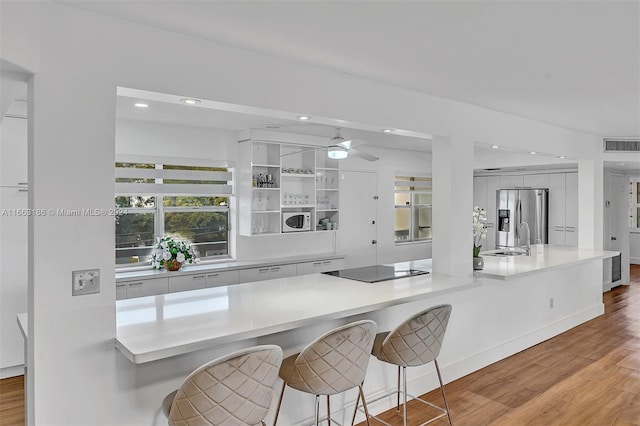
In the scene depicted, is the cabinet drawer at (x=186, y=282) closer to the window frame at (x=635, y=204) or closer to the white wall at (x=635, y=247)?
the window frame at (x=635, y=204)

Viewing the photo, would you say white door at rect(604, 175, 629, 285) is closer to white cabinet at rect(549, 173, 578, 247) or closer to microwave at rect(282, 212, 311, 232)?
white cabinet at rect(549, 173, 578, 247)

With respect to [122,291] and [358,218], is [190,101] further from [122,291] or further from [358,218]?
[358,218]

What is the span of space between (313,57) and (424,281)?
1.86 m

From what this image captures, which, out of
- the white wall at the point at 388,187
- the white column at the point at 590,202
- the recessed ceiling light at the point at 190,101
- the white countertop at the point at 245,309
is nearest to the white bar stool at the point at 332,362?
the white countertop at the point at 245,309

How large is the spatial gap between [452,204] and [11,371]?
416 cm

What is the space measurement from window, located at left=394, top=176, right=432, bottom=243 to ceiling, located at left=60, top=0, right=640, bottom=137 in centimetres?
→ 413

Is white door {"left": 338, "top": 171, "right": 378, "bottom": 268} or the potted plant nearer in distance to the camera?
the potted plant

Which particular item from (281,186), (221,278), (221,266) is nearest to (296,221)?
(281,186)

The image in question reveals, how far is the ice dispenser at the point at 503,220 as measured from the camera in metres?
8.12

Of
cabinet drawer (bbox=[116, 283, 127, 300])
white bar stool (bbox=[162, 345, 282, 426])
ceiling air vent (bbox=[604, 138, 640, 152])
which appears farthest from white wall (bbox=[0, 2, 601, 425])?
ceiling air vent (bbox=[604, 138, 640, 152])

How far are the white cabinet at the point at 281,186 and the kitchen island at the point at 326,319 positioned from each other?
2.00 m

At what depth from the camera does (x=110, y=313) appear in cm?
208

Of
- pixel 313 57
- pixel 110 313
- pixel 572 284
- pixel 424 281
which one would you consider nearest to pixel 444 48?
pixel 313 57

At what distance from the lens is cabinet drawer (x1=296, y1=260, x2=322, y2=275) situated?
18.3 ft
